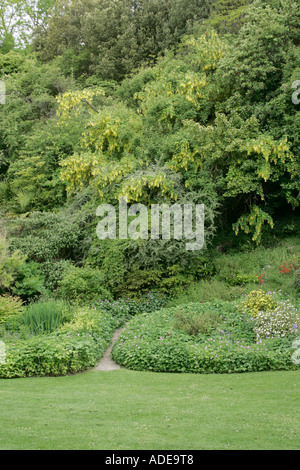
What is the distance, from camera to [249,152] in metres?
13.2

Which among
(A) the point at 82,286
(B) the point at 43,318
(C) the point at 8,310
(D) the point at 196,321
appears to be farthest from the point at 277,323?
(C) the point at 8,310

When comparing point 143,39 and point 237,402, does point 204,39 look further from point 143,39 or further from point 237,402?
point 237,402

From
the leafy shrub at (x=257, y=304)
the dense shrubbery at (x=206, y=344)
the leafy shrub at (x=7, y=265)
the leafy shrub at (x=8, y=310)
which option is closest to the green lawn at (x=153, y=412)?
the dense shrubbery at (x=206, y=344)

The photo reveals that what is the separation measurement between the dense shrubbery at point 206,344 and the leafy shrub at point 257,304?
17 centimetres

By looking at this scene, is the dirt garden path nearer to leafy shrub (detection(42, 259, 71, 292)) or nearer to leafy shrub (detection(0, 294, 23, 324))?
leafy shrub (detection(0, 294, 23, 324))

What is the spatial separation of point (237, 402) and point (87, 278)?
22.9 ft

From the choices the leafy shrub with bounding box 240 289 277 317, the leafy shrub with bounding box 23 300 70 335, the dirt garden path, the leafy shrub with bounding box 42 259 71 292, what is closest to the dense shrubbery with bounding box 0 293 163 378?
the leafy shrub with bounding box 23 300 70 335

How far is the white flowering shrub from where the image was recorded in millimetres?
9000

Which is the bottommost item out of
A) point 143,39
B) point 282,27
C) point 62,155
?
point 62,155

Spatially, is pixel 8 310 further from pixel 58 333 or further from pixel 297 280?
pixel 297 280

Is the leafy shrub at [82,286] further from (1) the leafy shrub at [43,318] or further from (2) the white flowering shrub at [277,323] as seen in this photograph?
(2) the white flowering shrub at [277,323]

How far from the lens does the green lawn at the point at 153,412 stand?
16.1ft

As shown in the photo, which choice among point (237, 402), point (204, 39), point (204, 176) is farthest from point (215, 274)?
point (204, 39)

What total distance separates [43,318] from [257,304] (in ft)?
16.0
